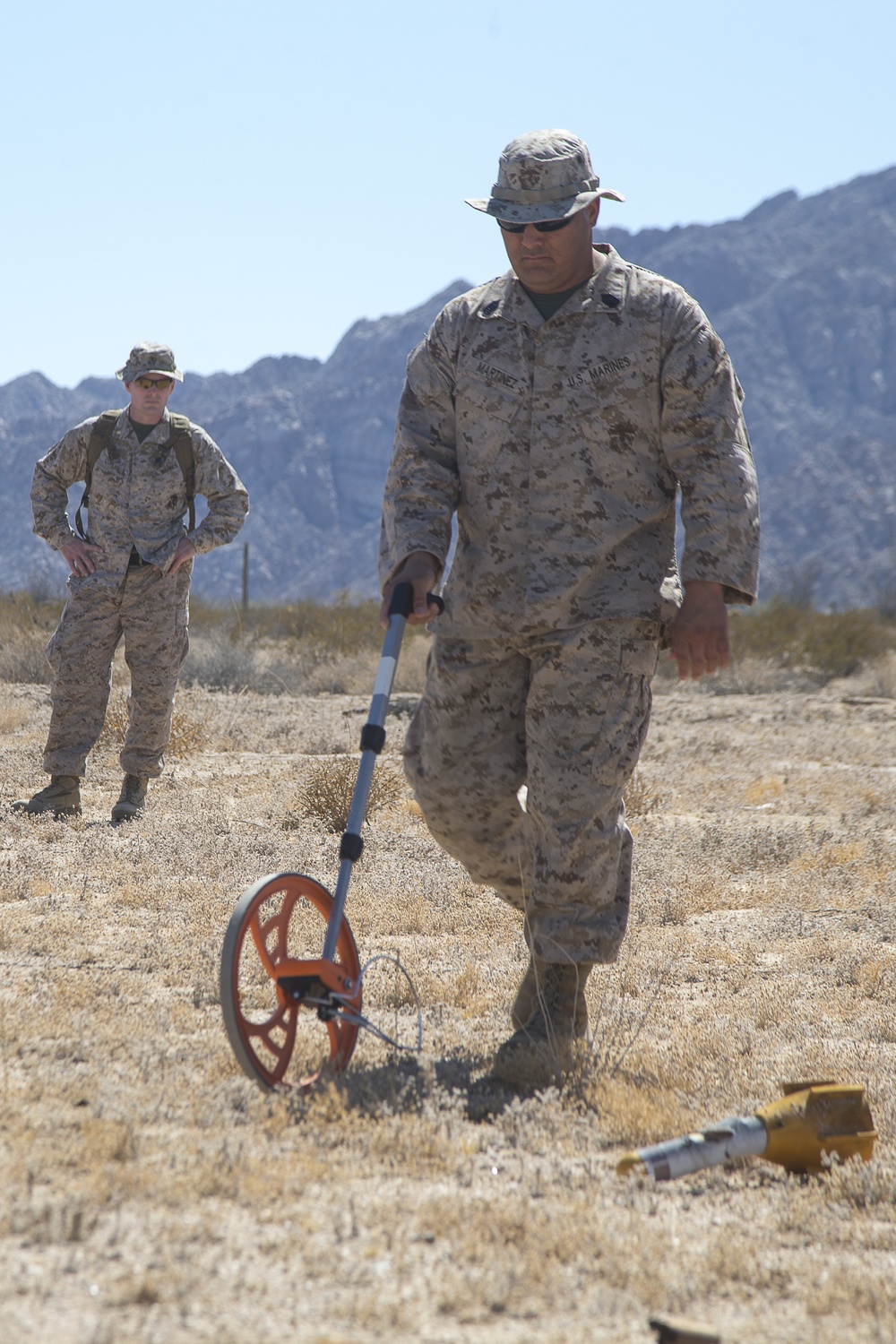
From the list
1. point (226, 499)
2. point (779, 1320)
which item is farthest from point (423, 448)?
point (226, 499)

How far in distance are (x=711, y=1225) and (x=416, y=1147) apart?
660 mm

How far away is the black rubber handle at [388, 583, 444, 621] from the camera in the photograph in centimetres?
383

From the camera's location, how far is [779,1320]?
256 centimetres

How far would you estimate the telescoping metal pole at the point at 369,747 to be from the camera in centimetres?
355

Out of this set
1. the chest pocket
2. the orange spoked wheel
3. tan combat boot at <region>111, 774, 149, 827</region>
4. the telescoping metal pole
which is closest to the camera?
the orange spoked wheel

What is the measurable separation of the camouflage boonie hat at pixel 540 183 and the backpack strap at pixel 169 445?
3596 mm

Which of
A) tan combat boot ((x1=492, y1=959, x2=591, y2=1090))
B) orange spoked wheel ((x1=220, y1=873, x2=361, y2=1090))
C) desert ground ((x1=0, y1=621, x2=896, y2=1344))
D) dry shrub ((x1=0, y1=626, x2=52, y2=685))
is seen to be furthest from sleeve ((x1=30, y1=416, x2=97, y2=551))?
dry shrub ((x1=0, y1=626, x2=52, y2=685))

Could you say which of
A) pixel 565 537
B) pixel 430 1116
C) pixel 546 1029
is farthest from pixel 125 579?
pixel 430 1116

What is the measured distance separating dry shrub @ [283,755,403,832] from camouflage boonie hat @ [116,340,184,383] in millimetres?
2223

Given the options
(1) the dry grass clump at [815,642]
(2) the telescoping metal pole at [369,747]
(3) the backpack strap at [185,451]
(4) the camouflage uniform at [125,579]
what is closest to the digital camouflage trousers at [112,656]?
(4) the camouflage uniform at [125,579]

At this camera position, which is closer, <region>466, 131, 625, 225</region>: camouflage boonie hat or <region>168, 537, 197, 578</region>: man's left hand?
<region>466, 131, 625, 225</region>: camouflage boonie hat

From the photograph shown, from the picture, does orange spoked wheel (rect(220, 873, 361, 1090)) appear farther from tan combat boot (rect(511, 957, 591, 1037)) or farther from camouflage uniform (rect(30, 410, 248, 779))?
camouflage uniform (rect(30, 410, 248, 779))

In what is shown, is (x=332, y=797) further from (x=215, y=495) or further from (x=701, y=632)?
(x=701, y=632)

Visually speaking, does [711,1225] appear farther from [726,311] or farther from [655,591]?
[726,311]
